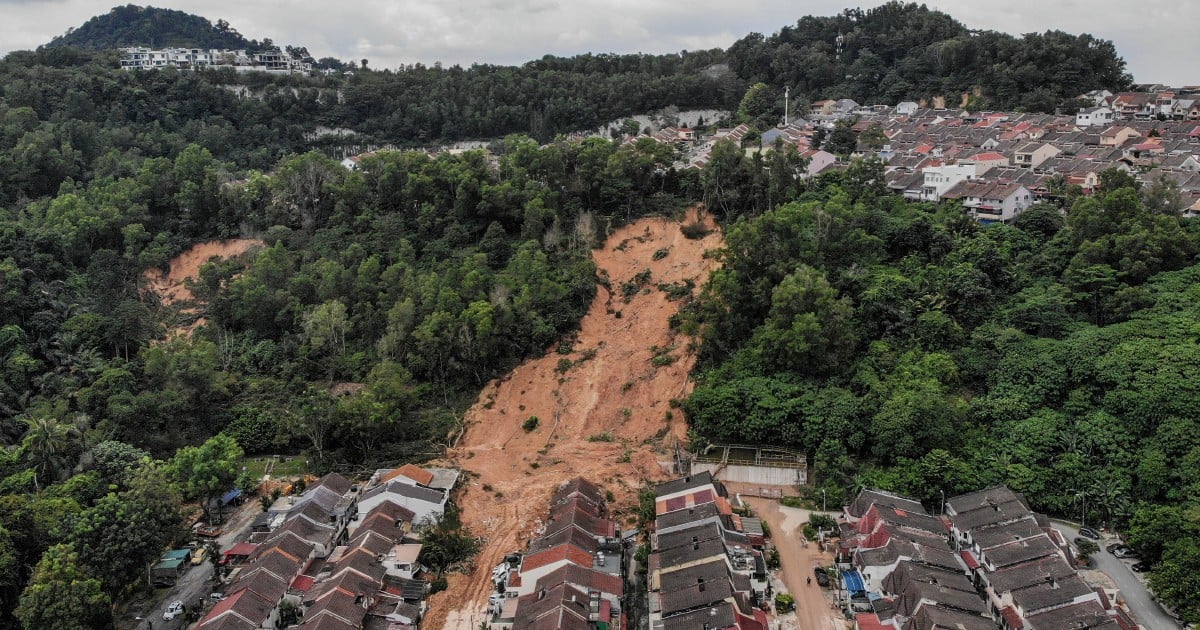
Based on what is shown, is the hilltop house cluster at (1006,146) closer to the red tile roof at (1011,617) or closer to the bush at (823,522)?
the bush at (823,522)

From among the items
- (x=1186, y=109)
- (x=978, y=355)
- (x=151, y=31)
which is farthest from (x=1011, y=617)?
(x=151, y=31)

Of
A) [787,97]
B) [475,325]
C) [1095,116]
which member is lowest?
[475,325]

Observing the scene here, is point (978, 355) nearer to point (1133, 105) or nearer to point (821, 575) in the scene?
point (821, 575)

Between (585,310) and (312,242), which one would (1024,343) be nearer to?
(585,310)

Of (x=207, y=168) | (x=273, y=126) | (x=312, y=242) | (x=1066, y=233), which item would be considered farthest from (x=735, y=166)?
(x=273, y=126)

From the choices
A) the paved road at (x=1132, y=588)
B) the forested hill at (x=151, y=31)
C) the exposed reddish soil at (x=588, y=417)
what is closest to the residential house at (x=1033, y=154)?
the exposed reddish soil at (x=588, y=417)

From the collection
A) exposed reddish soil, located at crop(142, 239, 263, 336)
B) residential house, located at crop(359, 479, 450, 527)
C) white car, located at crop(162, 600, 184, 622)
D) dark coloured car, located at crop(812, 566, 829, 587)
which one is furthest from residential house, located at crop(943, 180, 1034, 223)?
exposed reddish soil, located at crop(142, 239, 263, 336)

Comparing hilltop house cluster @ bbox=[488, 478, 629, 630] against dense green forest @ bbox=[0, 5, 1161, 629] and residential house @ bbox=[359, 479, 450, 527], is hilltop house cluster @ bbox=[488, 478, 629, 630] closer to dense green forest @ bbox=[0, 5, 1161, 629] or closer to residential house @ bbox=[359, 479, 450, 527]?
residential house @ bbox=[359, 479, 450, 527]

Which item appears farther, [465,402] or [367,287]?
[367,287]
